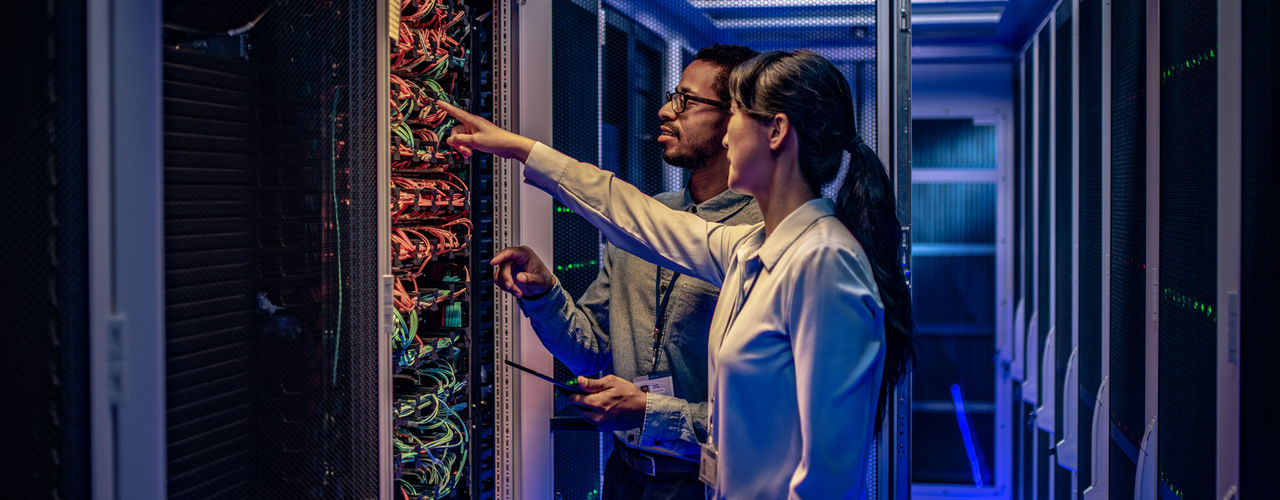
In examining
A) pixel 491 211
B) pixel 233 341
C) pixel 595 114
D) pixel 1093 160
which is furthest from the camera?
pixel 1093 160

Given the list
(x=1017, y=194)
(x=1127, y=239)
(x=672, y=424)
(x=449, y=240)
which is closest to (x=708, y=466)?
(x=672, y=424)

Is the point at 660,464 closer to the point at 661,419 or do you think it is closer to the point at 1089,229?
the point at 661,419

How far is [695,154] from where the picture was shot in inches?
63.4

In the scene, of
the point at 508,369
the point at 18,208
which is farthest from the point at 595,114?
the point at 18,208

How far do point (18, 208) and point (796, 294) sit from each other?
90cm

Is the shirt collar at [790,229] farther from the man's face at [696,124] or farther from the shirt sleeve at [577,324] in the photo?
the shirt sleeve at [577,324]

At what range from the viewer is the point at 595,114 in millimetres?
1970

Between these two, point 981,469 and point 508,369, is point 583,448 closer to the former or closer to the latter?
point 508,369

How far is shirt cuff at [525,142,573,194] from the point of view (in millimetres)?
1455

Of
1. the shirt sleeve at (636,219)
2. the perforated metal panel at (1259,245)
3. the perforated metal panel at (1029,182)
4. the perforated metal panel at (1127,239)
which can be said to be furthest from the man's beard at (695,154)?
the perforated metal panel at (1029,182)

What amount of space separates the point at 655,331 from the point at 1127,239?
130 cm

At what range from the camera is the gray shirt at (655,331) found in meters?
1.47

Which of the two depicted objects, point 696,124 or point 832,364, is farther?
point 696,124

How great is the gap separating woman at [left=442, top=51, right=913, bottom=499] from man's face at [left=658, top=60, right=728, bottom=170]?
32cm
